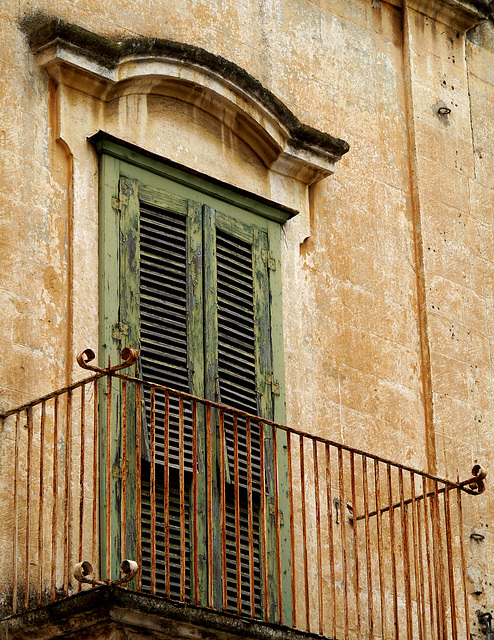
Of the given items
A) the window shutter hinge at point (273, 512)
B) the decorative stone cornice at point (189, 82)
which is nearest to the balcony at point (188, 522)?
the window shutter hinge at point (273, 512)

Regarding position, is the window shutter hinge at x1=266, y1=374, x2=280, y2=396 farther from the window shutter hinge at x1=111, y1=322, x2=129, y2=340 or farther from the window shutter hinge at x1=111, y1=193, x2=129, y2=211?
the window shutter hinge at x1=111, y1=193, x2=129, y2=211

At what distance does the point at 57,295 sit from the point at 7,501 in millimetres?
1211

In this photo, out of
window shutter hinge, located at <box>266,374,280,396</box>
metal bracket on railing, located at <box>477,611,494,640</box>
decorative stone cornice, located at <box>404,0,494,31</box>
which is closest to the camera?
window shutter hinge, located at <box>266,374,280,396</box>

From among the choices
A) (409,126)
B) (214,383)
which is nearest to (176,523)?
(214,383)

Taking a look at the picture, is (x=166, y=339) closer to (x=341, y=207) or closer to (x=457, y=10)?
(x=341, y=207)

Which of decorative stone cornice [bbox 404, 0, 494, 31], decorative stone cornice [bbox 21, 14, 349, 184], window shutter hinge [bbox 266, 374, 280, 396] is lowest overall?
window shutter hinge [bbox 266, 374, 280, 396]

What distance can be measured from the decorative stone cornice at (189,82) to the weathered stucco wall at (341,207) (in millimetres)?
87

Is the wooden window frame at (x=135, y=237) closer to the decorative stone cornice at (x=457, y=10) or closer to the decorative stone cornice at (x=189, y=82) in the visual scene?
the decorative stone cornice at (x=189, y=82)

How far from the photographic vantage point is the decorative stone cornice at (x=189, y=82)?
29.2 feet

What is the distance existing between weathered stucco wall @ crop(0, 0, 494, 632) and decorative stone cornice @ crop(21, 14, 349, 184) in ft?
0.29

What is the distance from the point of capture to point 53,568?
7664 millimetres

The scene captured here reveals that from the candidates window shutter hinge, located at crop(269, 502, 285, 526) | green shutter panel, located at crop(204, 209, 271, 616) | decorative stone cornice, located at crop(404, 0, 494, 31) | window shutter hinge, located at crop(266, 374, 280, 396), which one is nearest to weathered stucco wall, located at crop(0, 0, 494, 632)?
decorative stone cornice, located at crop(404, 0, 494, 31)

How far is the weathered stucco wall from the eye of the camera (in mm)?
8656

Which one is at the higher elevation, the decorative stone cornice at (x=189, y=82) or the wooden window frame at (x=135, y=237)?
the decorative stone cornice at (x=189, y=82)
